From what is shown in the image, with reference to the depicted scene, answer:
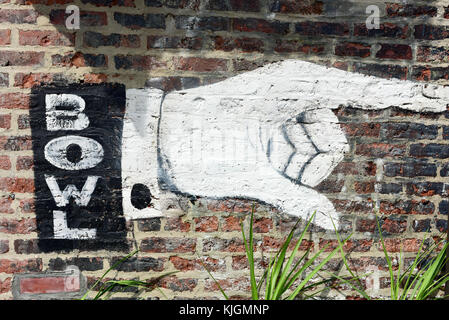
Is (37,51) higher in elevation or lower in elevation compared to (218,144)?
higher

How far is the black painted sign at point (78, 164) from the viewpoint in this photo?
2004 millimetres

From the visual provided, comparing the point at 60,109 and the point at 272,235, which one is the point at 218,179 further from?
the point at 60,109

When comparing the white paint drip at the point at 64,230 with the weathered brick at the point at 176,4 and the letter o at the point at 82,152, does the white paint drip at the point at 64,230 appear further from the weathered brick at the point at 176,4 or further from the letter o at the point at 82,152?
the weathered brick at the point at 176,4

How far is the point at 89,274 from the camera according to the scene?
82.0 inches

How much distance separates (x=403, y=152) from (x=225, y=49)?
3.70 ft

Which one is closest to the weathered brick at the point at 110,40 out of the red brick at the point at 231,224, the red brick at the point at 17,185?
the red brick at the point at 17,185

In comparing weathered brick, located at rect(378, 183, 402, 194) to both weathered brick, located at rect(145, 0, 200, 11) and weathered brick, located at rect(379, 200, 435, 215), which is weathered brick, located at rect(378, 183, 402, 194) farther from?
weathered brick, located at rect(145, 0, 200, 11)

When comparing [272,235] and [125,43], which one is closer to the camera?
[125,43]

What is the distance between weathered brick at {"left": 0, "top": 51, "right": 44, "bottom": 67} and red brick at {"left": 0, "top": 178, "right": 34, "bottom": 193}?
1.92 feet

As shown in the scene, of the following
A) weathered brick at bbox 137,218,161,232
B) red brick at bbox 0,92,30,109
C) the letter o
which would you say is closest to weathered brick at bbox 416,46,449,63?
weathered brick at bbox 137,218,161,232

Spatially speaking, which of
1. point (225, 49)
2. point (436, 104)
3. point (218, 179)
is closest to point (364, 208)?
point (436, 104)

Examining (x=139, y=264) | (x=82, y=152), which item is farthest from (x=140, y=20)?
(x=139, y=264)

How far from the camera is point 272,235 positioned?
2.14 meters
